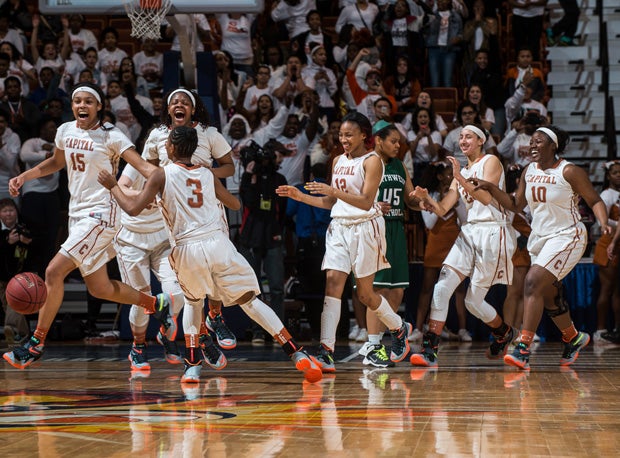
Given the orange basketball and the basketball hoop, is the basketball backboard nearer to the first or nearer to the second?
the basketball hoop

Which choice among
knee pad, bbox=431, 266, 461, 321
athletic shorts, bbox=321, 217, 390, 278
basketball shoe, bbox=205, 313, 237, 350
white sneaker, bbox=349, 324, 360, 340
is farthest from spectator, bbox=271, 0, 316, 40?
athletic shorts, bbox=321, 217, 390, 278

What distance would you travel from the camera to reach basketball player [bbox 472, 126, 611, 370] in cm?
868

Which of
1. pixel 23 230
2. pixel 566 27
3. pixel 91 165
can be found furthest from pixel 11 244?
→ pixel 566 27

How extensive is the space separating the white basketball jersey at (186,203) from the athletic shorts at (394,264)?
8.36 ft

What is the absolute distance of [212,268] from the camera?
745 cm

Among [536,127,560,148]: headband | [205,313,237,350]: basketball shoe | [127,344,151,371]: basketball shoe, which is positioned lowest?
[127,344,151,371]: basketball shoe

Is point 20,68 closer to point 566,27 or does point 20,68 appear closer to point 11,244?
point 11,244

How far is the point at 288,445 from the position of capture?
4.96 m

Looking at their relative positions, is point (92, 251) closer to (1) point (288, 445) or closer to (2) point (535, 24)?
(1) point (288, 445)

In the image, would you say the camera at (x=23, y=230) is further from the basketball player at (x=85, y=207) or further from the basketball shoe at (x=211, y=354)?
the basketball shoe at (x=211, y=354)

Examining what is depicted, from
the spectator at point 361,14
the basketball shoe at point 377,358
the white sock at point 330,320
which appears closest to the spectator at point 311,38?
the spectator at point 361,14

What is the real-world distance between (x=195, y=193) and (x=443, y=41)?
901 centimetres

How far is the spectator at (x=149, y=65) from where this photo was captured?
613 inches

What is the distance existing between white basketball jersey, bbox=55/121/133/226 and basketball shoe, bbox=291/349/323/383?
6.24ft
